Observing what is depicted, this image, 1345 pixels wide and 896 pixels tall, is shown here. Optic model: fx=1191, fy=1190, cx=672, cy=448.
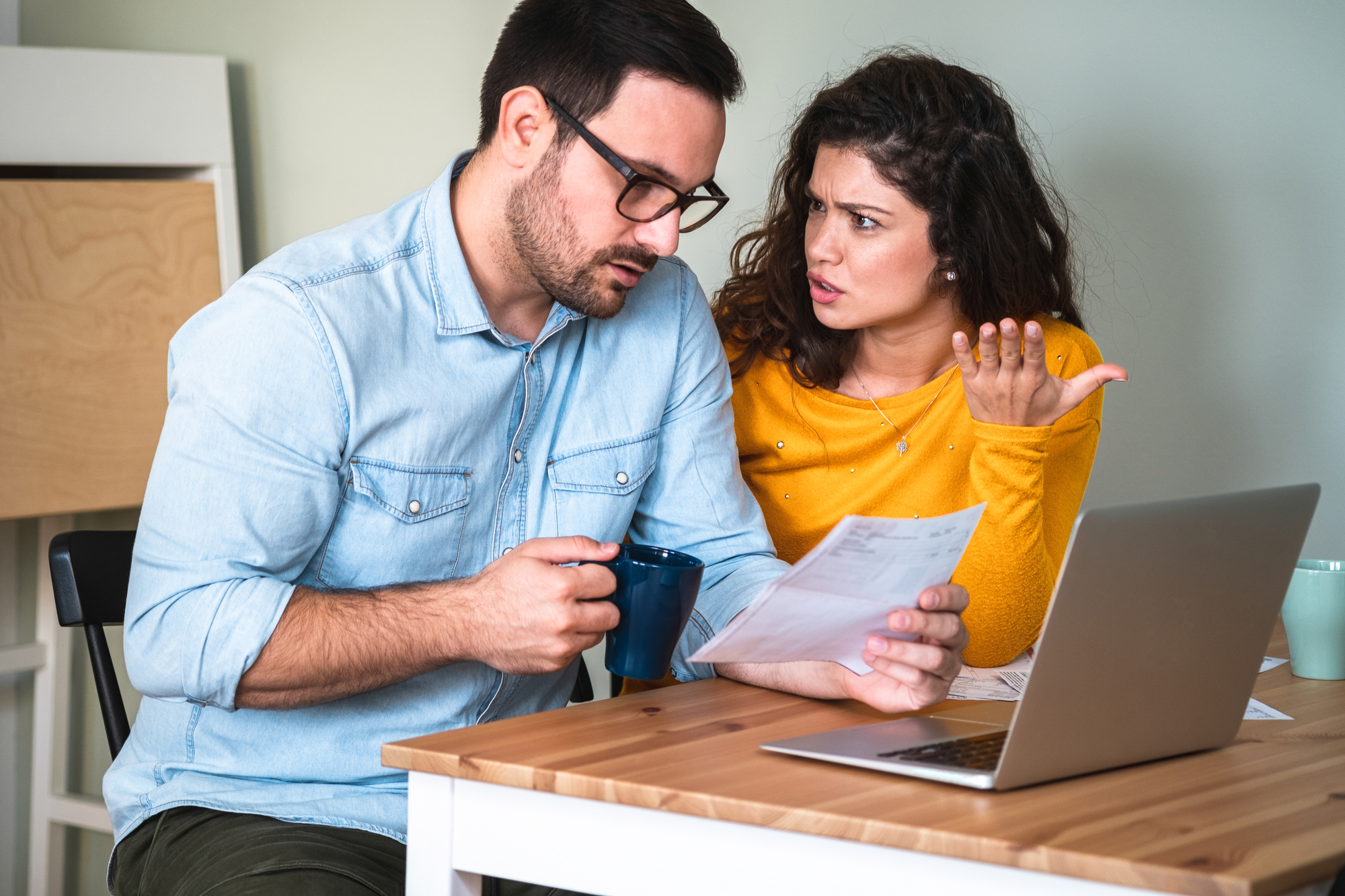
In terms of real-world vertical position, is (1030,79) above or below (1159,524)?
above

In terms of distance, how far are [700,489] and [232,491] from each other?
0.57 meters

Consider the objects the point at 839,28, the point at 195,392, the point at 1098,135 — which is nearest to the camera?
the point at 195,392

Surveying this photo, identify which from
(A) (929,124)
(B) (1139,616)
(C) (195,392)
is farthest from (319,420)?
(A) (929,124)

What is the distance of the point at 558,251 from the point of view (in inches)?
49.6

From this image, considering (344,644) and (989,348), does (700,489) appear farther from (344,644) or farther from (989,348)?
(344,644)

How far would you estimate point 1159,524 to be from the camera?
823 millimetres

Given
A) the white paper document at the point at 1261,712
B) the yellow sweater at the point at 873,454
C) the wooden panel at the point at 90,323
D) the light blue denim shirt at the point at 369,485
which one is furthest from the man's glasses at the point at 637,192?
the wooden panel at the point at 90,323

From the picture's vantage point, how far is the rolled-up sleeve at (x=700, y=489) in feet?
4.65

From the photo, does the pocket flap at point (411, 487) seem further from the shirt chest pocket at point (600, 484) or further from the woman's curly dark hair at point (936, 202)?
the woman's curly dark hair at point (936, 202)

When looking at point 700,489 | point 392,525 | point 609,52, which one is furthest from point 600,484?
point 609,52

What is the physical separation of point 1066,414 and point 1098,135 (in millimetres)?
672

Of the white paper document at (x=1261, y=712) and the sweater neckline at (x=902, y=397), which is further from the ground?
the sweater neckline at (x=902, y=397)

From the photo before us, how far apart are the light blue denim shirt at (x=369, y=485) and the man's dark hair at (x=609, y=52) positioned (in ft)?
0.55

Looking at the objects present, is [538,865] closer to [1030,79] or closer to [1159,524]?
[1159,524]
